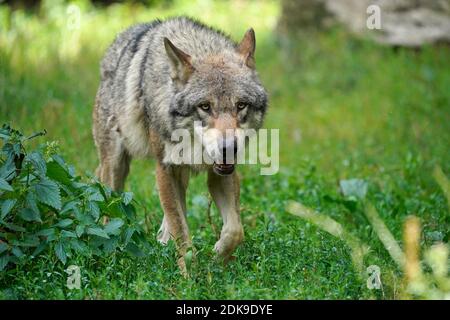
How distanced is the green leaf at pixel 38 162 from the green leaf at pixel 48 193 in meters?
0.06

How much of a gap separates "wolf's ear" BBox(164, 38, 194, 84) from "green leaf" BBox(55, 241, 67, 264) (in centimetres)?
143

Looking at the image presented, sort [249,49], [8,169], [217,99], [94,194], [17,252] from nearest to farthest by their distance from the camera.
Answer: [17,252], [8,169], [94,194], [217,99], [249,49]

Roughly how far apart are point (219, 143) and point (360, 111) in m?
5.71

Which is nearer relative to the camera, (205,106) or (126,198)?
(126,198)

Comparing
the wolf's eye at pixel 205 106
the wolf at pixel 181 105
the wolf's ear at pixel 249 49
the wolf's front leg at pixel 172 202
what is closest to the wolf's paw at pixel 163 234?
the wolf at pixel 181 105

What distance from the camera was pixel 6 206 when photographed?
438 centimetres

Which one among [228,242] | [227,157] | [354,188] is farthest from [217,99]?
[354,188]

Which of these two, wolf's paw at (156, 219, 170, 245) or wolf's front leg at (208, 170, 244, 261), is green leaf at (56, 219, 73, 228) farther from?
wolf's paw at (156, 219, 170, 245)

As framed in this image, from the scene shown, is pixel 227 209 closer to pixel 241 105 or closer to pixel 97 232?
pixel 241 105

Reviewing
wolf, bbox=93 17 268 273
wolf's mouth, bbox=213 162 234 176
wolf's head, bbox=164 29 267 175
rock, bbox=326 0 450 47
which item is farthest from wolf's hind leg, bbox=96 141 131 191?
rock, bbox=326 0 450 47

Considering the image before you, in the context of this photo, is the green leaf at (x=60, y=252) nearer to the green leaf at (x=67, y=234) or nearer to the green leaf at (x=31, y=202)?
the green leaf at (x=67, y=234)

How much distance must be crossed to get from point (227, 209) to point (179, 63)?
1.09m

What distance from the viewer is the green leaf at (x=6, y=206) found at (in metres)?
4.35

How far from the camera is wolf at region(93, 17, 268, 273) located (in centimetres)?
500
